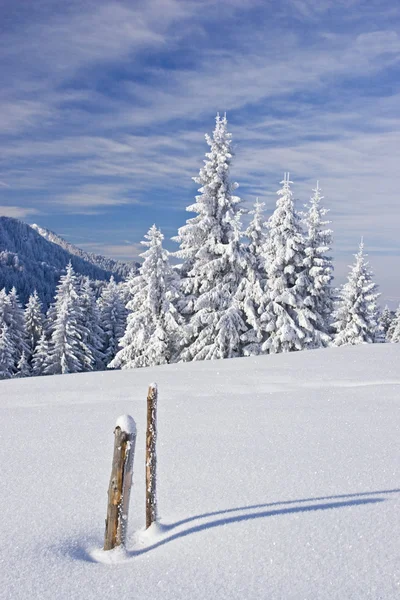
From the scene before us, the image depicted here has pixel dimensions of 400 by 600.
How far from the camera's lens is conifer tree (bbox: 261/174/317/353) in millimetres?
22375

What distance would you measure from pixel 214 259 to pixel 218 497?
17879 mm

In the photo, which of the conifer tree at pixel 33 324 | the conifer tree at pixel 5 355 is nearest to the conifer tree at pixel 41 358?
the conifer tree at pixel 5 355

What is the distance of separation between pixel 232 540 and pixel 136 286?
21.6m

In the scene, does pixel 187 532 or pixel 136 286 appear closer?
pixel 187 532

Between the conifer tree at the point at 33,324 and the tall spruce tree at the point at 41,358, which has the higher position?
the conifer tree at the point at 33,324

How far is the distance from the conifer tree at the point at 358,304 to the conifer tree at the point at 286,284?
6.57 metres

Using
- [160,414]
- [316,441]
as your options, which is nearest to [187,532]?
[316,441]

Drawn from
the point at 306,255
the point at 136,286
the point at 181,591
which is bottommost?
the point at 181,591

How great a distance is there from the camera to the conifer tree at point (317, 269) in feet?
80.4

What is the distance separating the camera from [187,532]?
3.63 meters

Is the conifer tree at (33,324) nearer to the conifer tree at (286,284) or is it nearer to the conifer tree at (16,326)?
the conifer tree at (16,326)

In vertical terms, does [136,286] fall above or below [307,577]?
above

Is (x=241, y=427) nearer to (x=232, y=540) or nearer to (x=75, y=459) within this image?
(x=75, y=459)

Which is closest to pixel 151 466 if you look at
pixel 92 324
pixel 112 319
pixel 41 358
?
pixel 41 358
